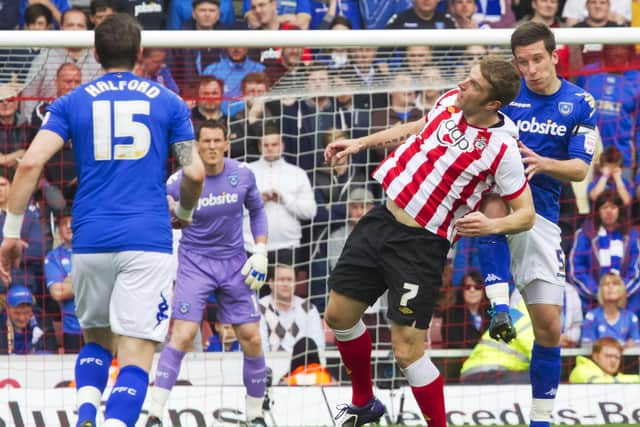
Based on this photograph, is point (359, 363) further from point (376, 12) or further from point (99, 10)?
point (376, 12)

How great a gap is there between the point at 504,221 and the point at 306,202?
3985 millimetres

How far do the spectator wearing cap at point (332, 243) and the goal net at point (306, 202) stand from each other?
12 millimetres

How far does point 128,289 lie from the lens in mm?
6004

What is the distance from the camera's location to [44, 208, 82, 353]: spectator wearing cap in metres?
9.83

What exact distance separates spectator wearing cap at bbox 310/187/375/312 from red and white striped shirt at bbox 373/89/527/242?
11.9 ft

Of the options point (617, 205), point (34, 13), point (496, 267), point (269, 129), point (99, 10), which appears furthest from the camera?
point (99, 10)

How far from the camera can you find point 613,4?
1187cm

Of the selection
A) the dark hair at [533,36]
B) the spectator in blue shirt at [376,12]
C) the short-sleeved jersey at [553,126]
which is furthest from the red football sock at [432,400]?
the spectator in blue shirt at [376,12]

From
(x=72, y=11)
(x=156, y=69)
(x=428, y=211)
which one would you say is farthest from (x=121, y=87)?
(x=72, y=11)

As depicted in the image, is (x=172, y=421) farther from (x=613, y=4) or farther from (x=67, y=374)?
(x=613, y=4)

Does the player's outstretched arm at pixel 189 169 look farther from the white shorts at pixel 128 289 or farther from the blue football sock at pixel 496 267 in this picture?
the blue football sock at pixel 496 267

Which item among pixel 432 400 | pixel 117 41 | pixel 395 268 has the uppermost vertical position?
pixel 117 41

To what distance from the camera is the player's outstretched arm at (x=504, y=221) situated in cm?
619

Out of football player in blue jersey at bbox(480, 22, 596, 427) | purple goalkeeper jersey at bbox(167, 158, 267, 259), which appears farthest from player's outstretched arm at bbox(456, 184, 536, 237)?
purple goalkeeper jersey at bbox(167, 158, 267, 259)
